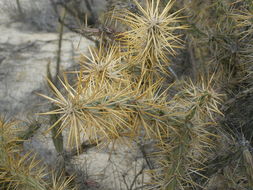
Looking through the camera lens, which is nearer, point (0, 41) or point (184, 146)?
point (184, 146)

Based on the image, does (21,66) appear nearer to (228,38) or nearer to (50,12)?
(50,12)

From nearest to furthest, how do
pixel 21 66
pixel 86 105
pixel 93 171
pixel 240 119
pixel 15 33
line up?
pixel 86 105 → pixel 240 119 → pixel 93 171 → pixel 21 66 → pixel 15 33

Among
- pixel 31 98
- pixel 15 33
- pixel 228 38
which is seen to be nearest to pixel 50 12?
pixel 15 33

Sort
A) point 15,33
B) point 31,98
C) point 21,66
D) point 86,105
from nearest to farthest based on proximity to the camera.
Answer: point 86,105, point 31,98, point 21,66, point 15,33

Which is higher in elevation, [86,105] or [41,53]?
[86,105]

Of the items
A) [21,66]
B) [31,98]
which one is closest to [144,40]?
[31,98]

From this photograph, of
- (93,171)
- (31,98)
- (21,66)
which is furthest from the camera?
(21,66)

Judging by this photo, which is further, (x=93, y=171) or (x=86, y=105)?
(x=93, y=171)

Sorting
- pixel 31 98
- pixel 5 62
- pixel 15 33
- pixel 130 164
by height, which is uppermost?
pixel 15 33

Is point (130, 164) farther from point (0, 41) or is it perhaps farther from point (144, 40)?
point (0, 41)
